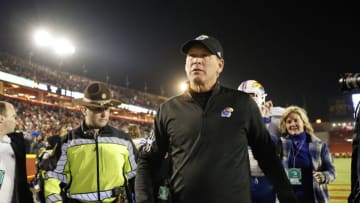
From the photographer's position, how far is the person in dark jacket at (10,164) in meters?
3.82

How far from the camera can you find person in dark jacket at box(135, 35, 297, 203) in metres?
2.27

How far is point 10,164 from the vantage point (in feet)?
12.7

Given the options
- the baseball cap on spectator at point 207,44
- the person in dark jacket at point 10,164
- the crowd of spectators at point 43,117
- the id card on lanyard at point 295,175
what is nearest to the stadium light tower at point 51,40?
the crowd of spectators at point 43,117

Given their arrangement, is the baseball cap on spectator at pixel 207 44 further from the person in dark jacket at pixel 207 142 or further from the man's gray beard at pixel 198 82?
the man's gray beard at pixel 198 82

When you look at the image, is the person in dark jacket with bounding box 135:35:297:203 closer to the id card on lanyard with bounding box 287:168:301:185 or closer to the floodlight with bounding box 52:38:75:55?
the id card on lanyard with bounding box 287:168:301:185

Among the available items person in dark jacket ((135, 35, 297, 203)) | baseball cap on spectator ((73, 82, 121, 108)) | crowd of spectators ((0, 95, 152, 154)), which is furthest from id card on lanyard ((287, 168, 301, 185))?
crowd of spectators ((0, 95, 152, 154))

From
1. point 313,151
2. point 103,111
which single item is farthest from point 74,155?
point 313,151

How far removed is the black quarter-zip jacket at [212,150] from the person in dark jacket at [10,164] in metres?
2.06

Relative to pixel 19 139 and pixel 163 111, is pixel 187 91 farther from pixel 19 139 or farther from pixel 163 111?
pixel 19 139

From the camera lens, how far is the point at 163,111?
2582mm

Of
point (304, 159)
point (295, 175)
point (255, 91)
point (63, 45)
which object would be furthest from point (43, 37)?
point (295, 175)

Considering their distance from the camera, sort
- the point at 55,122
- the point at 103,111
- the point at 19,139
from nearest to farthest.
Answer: the point at 103,111 < the point at 19,139 < the point at 55,122

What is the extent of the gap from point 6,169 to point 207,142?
2609 millimetres

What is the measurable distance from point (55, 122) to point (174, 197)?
32309mm
